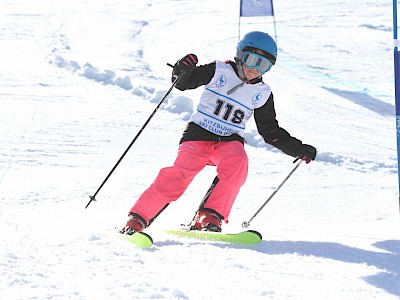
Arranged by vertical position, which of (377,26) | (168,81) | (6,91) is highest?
(377,26)

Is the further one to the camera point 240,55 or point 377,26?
point 377,26

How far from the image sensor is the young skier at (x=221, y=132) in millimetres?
3859

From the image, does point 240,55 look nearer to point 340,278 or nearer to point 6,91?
point 340,278

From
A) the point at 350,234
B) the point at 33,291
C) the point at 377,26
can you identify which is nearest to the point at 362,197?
the point at 350,234

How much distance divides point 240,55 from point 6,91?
569 centimetres

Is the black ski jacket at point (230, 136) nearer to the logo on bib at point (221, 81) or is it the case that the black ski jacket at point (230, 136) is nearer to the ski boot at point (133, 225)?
the logo on bib at point (221, 81)

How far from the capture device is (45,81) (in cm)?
974

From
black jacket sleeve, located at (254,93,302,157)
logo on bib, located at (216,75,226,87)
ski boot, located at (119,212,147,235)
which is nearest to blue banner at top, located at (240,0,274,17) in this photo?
black jacket sleeve, located at (254,93,302,157)

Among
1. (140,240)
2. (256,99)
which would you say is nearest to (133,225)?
(140,240)

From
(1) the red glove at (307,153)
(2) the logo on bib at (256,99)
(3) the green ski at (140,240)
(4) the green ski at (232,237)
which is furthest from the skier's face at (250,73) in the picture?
(3) the green ski at (140,240)

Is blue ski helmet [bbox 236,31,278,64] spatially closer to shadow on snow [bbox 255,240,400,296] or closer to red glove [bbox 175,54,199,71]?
red glove [bbox 175,54,199,71]

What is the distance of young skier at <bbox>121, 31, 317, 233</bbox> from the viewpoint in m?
3.86

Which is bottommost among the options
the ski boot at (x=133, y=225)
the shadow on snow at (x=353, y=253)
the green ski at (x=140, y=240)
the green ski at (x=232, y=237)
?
the ski boot at (x=133, y=225)

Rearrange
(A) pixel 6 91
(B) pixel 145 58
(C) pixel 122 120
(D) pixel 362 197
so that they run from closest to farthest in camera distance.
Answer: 1. (D) pixel 362 197
2. (C) pixel 122 120
3. (A) pixel 6 91
4. (B) pixel 145 58
